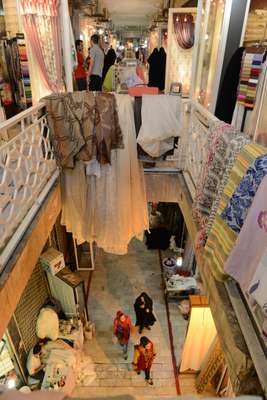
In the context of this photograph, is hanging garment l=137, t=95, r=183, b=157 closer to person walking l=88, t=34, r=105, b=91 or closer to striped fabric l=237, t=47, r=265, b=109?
striped fabric l=237, t=47, r=265, b=109

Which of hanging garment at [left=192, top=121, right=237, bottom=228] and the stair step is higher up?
hanging garment at [left=192, top=121, right=237, bottom=228]

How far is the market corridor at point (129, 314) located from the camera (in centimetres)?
529

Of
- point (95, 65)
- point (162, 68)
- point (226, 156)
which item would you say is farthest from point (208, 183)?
point (162, 68)

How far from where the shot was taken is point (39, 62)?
4.43 meters

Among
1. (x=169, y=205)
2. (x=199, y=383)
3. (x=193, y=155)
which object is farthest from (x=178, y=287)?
(x=193, y=155)

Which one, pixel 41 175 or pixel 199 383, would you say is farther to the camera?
pixel 199 383

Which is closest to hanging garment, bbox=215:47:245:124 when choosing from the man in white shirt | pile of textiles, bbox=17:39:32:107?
pile of textiles, bbox=17:39:32:107

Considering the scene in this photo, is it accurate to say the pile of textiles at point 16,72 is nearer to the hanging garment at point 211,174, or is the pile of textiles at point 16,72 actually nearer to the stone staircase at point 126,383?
the hanging garment at point 211,174

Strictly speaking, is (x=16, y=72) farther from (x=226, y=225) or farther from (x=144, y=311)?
(x=144, y=311)

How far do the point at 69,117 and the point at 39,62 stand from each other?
1341 mm

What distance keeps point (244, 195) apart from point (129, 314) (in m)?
5.46

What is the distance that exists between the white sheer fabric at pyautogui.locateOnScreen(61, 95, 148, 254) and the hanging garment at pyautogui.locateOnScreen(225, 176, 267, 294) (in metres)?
2.63

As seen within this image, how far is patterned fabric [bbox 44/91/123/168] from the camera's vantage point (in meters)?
3.81

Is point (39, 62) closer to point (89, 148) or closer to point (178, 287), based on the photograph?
point (89, 148)
